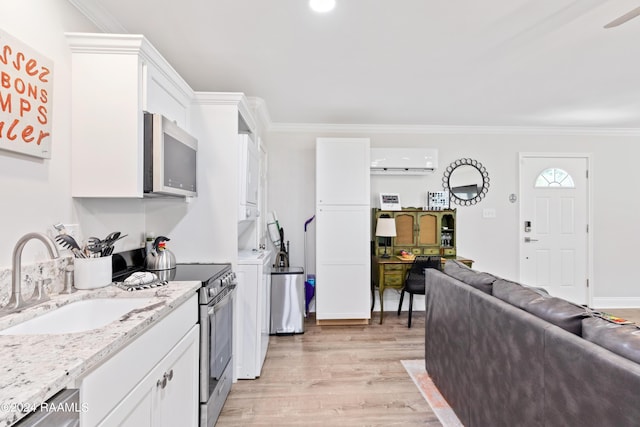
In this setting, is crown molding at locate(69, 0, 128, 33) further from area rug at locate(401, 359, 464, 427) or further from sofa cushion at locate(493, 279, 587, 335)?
area rug at locate(401, 359, 464, 427)

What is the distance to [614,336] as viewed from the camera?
3.55 ft

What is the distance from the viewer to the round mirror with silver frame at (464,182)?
14.2 feet

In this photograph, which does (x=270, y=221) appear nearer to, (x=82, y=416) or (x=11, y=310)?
(x=11, y=310)

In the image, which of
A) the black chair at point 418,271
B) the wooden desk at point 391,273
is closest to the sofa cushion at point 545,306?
the black chair at point 418,271

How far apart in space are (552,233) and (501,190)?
923 mm

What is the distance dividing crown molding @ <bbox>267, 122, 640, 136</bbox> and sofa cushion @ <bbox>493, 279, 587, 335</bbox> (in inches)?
117

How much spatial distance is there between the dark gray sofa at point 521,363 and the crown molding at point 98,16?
273cm

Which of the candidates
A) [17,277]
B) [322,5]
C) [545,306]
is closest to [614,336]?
[545,306]

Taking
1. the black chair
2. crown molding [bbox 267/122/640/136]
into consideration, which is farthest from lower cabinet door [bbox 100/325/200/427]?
crown molding [bbox 267/122/640/136]

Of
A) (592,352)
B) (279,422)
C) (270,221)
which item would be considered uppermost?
(270,221)

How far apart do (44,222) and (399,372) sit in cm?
263

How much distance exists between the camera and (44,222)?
4.99 feet

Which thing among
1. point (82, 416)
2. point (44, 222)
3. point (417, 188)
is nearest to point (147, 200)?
point (44, 222)

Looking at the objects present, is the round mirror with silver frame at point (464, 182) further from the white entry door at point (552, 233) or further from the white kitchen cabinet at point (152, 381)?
the white kitchen cabinet at point (152, 381)
